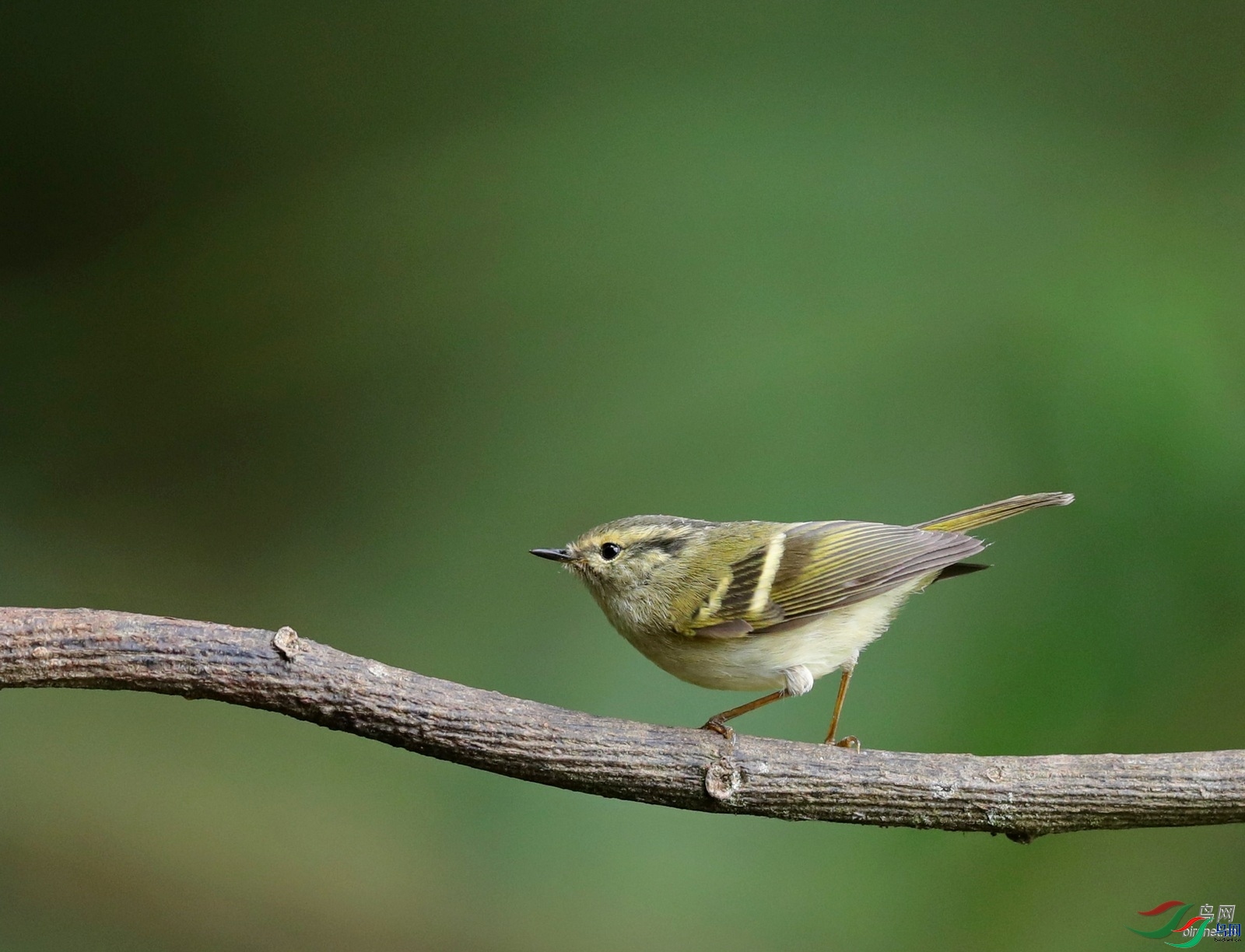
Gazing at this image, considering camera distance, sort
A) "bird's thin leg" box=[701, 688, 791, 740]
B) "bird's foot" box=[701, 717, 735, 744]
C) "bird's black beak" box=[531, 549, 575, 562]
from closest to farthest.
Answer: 1. "bird's foot" box=[701, 717, 735, 744]
2. "bird's thin leg" box=[701, 688, 791, 740]
3. "bird's black beak" box=[531, 549, 575, 562]

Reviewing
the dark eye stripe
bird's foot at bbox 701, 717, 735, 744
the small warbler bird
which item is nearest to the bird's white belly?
the small warbler bird

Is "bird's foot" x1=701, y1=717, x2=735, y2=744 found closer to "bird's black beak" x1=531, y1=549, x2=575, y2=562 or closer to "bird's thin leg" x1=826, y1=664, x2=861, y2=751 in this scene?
"bird's thin leg" x1=826, y1=664, x2=861, y2=751

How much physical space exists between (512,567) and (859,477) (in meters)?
1.08

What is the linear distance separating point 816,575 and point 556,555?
21.5 inches

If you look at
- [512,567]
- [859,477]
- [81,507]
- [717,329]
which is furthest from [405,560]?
[859,477]

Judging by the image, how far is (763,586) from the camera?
83.2 inches

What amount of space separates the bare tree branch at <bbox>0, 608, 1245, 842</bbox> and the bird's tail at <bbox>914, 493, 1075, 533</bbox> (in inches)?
22.4

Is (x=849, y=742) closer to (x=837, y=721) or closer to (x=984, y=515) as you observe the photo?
(x=837, y=721)

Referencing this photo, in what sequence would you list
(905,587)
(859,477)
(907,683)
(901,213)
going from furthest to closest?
(901,213) → (859,477) → (907,683) → (905,587)

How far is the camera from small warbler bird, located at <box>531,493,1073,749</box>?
2057 millimetres

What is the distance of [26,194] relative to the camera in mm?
2918

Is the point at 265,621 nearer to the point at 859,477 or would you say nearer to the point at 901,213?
the point at 859,477

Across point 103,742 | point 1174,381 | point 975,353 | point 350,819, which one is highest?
point 975,353

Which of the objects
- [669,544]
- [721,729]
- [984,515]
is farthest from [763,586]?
[984,515]
